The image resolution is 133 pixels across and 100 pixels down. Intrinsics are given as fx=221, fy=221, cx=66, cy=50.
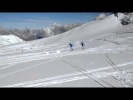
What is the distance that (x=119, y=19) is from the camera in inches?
1880

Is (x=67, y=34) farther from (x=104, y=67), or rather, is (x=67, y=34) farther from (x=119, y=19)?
(x=104, y=67)

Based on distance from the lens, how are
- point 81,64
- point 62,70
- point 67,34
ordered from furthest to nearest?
point 67,34 → point 81,64 → point 62,70
